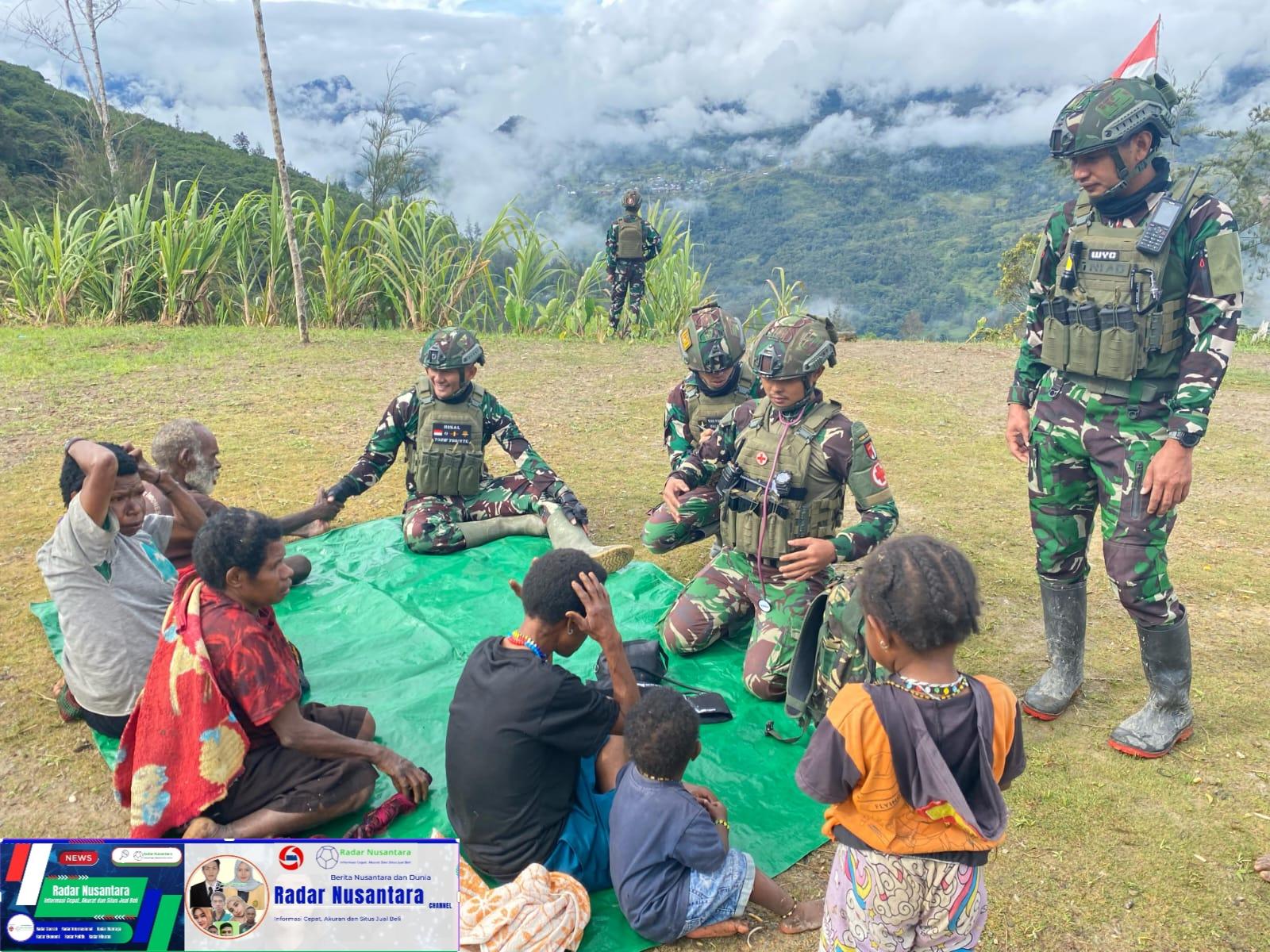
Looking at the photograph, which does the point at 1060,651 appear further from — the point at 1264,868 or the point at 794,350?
the point at 794,350

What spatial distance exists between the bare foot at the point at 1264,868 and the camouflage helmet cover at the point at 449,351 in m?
3.99

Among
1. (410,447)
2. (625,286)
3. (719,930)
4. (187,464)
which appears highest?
(625,286)

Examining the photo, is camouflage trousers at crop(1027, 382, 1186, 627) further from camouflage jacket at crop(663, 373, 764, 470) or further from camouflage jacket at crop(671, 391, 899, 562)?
camouflage jacket at crop(663, 373, 764, 470)

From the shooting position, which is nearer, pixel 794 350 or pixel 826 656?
pixel 826 656

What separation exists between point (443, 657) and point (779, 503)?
168 centimetres

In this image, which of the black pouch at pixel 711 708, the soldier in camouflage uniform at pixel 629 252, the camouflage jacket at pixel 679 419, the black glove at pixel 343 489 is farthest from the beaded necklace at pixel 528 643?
the soldier in camouflage uniform at pixel 629 252

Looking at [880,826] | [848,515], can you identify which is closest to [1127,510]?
[880,826]

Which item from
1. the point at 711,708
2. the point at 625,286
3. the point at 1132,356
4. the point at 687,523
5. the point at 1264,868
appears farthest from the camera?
the point at 625,286

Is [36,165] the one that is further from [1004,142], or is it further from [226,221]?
[1004,142]

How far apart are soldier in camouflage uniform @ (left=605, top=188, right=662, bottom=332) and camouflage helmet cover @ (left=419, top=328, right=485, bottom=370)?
7.69 m

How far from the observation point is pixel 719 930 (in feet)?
8.36

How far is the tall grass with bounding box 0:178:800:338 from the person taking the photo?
11289mm

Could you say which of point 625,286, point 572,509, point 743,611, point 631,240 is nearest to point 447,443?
point 572,509

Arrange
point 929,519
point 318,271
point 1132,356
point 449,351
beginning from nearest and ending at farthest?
point 1132,356, point 449,351, point 929,519, point 318,271
